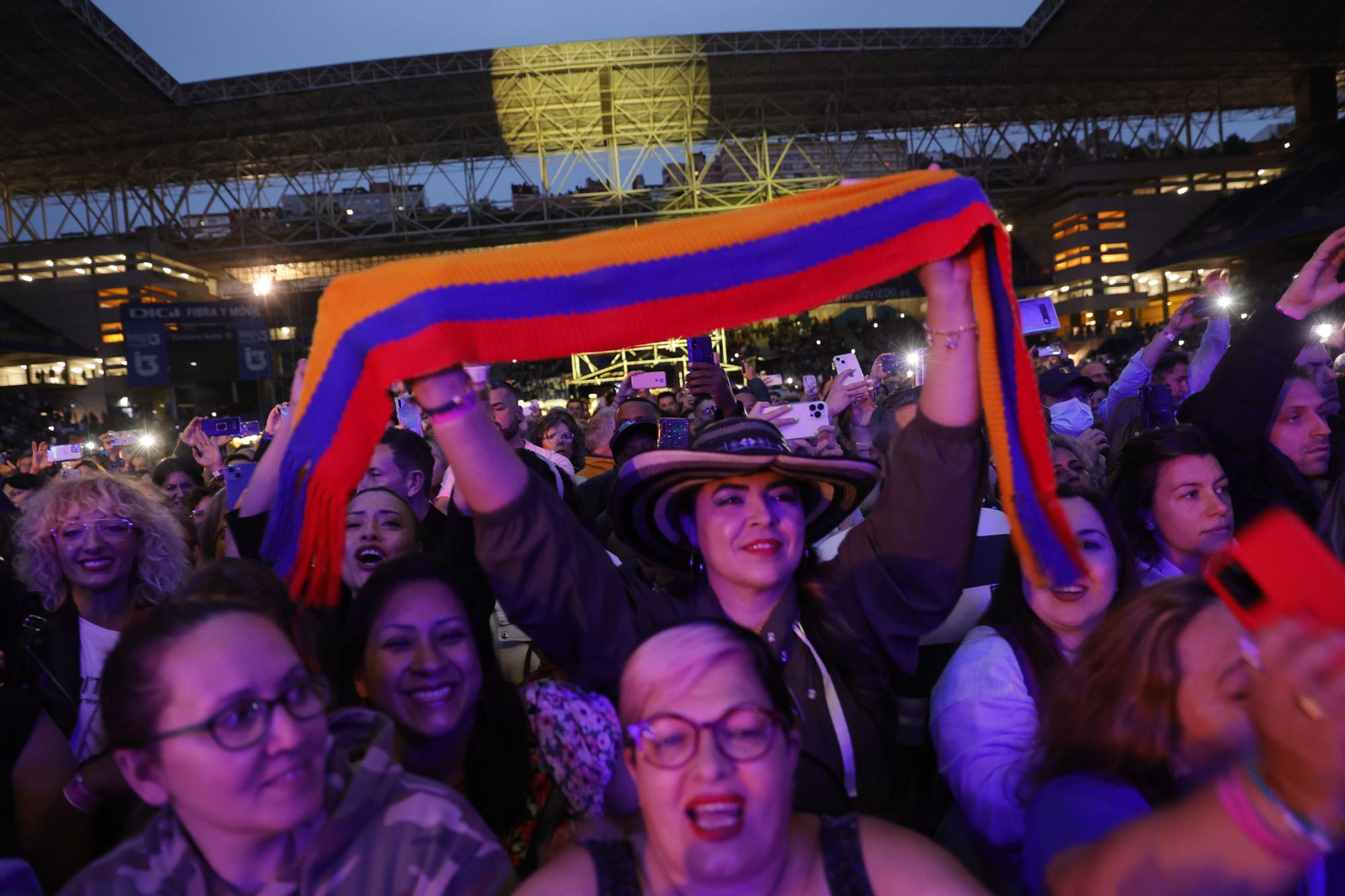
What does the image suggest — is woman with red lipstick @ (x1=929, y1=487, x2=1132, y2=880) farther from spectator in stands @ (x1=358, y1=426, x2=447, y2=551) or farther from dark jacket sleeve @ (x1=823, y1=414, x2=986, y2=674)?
spectator in stands @ (x1=358, y1=426, x2=447, y2=551)

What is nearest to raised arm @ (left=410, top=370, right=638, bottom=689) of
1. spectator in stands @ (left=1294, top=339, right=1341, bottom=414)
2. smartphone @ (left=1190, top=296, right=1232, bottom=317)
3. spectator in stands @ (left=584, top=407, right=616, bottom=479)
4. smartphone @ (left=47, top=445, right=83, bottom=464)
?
spectator in stands @ (left=584, top=407, right=616, bottom=479)

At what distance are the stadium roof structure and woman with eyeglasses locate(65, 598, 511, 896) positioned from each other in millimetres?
20280

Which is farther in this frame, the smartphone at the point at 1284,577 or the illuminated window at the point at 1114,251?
the illuminated window at the point at 1114,251

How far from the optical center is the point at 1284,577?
108cm

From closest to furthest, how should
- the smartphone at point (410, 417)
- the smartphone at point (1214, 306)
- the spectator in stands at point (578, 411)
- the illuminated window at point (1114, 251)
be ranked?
the smartphone at point (1214, 306)
the smartphone at point (410, 417)
the spectator in stands at point (578, 411)
the illuminated window at point (1114, 251)

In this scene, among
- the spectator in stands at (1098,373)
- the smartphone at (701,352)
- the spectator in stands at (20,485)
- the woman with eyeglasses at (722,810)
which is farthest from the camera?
the spectator in stands at (1098,373)

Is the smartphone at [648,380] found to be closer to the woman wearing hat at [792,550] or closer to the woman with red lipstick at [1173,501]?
the woman with red lipstick at [1173,501]

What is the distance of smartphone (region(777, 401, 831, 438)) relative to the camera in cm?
394

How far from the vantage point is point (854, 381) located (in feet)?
15.9

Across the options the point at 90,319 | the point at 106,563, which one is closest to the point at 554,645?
the point at 106,563

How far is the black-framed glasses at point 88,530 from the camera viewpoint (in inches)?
105

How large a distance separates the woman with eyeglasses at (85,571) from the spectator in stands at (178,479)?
2.12 meters

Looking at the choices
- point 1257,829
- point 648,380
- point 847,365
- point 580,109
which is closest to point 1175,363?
point 847,365

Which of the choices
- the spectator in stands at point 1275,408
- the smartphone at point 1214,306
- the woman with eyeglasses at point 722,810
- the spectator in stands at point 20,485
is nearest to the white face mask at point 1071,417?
→ the smartphone at point 1214,306
